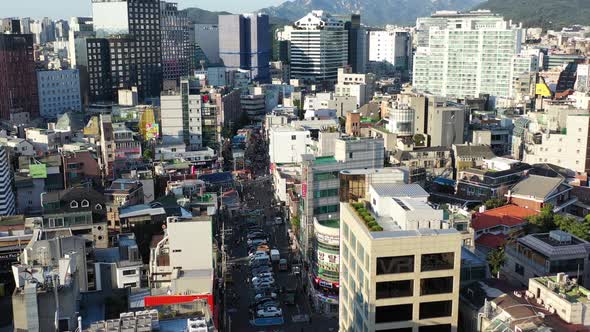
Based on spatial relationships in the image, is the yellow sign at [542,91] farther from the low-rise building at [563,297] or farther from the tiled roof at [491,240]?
the low-rise building at [563,297]

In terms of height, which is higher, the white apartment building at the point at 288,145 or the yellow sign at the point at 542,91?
the yellow sign at the point at 542,91

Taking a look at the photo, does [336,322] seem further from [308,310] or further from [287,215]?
[287,215]

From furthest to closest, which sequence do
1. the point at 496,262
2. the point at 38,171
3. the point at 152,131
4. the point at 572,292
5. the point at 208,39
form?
the point at 208,39 → the point at 152,131 → the point at 38,171 → the point at 496,262 → the point at 572,292

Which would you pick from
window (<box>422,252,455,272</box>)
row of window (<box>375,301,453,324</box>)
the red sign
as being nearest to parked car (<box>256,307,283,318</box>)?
the red sign

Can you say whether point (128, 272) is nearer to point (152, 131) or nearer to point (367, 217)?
point (367, 217)

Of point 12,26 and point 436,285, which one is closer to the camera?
point 436,285

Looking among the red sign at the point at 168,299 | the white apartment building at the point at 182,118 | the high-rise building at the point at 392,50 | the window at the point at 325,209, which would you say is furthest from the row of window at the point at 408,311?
the high-rise building at the point at 392,50

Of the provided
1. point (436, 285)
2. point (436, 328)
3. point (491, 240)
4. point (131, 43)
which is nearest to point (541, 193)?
point (491, 240)
